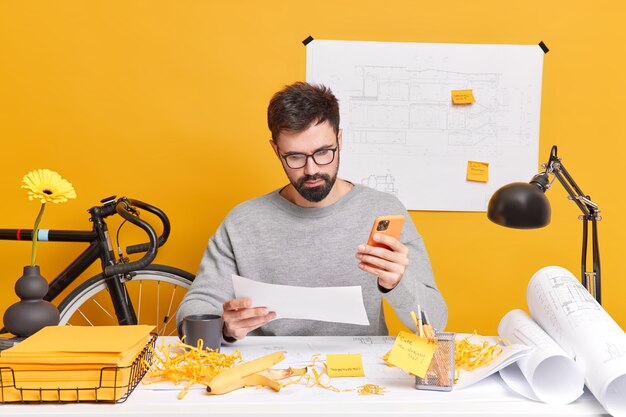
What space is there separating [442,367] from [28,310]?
33.6 inches

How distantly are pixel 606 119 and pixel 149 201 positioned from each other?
1.91 m

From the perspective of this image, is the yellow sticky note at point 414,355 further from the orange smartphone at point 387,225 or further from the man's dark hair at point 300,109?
the man's dark hair at point 300,109

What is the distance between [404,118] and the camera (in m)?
2.61

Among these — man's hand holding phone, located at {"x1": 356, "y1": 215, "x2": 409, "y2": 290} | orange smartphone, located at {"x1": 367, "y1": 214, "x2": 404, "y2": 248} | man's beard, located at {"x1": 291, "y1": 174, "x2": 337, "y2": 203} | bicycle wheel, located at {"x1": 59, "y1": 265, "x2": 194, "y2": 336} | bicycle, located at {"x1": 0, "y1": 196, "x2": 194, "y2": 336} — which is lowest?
bicycle wheel, located at {"x1": 59, "y1": 265, "x2": 194, "y2": 336}

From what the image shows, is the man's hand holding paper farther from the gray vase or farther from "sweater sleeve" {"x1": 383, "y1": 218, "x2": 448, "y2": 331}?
the gray vase

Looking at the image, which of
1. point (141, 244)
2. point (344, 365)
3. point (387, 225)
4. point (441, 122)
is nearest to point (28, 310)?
point (344, 365)

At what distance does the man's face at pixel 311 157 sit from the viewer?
1.86 meters

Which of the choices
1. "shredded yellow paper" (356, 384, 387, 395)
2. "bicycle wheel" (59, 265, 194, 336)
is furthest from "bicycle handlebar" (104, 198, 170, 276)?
"shredded yellow paper" (356, 384, 387, 395)

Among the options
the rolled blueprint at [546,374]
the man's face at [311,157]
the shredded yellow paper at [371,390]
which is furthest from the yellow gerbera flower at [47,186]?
the rolled blueprint at [546,374]

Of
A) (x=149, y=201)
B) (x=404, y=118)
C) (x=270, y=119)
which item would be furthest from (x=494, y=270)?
(x=149, y=201)

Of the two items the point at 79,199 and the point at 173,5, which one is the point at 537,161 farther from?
the point at 79,199

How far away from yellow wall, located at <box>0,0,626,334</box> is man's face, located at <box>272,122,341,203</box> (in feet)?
2.29

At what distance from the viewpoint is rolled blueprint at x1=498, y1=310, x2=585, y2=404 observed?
1.16 meters

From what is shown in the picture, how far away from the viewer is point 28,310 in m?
1.33
